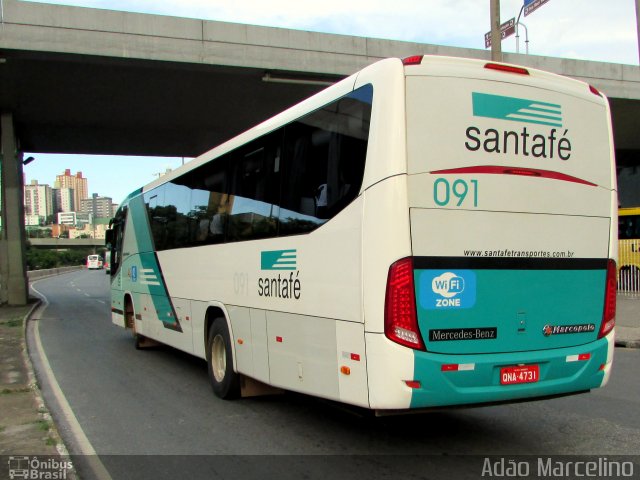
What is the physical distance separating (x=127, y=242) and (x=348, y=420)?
8.07 m

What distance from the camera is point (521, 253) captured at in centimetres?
499

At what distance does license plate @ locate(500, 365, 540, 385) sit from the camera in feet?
15.9

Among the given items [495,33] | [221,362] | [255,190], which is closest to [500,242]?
[255,190]

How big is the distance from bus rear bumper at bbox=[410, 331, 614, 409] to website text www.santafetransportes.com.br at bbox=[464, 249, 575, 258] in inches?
31.9

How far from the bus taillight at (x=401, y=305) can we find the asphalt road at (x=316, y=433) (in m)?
1.23

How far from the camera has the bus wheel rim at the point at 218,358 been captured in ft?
25.8

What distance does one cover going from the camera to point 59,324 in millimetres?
17641

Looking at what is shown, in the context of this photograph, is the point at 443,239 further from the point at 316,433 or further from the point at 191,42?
the point at 191,42

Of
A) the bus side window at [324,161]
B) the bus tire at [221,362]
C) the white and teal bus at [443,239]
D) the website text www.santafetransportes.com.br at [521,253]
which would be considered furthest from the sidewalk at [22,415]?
the website text www.santafetransportes.com.br at [521,253]

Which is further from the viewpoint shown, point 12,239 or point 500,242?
point 12,239

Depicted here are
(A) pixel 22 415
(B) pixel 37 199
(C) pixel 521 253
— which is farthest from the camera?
(B) pixel 37 199

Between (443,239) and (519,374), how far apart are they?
1.31 meters

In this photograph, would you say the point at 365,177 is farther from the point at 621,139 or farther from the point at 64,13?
the point at 621,139

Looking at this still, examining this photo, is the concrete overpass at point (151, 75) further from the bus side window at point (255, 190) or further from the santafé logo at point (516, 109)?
the santafé logo at point (516, 109)
